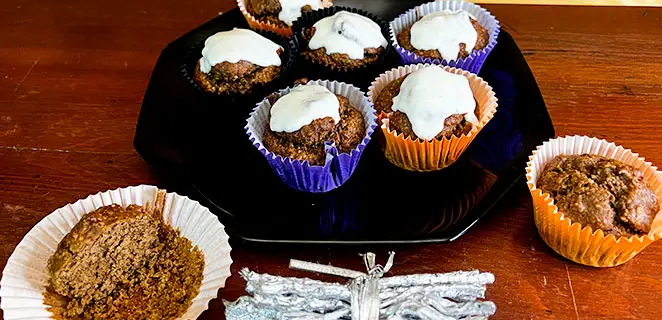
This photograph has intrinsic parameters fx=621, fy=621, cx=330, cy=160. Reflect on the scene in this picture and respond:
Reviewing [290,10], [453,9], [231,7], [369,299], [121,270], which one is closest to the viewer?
[369,299]

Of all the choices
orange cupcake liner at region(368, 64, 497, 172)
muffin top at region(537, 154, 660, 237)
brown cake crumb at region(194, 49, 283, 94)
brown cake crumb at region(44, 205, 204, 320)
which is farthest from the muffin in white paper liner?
muffin top at region(537, 154, 660, 237)

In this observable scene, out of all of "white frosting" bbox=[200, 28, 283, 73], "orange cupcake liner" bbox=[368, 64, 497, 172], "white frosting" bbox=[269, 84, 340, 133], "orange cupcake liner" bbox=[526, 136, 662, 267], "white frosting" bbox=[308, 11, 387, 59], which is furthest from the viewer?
"white frosting" bbox=[308, 11, 387, 59]

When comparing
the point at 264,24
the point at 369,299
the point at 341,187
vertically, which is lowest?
the point at 341,187

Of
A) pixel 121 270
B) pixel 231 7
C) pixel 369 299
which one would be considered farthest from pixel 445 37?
pixel 121 270

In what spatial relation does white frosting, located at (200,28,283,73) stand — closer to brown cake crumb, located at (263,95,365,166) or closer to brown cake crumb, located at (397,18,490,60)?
brown cake crumb, located at (263,95,365,166)

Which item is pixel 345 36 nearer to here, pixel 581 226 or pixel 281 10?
pixel 281 10

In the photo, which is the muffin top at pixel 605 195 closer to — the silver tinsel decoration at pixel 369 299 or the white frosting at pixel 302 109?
the silver tinsel decoration at pixel 369 299
